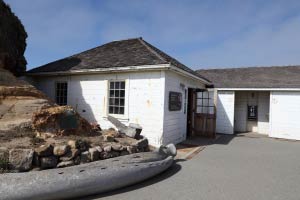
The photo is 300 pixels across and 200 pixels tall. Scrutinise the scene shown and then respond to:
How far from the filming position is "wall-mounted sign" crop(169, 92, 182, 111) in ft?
28.6

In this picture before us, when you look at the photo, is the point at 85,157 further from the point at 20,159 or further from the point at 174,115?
the point at 174,115

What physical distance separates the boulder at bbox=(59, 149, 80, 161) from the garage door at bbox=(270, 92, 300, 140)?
11473 mm

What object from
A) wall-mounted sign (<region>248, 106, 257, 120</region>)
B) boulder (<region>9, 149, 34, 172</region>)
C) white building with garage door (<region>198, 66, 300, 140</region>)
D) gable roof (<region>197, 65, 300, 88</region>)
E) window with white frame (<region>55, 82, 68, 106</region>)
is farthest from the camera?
wall-mounted sign (<region>248, 106, 257, 120</region>)

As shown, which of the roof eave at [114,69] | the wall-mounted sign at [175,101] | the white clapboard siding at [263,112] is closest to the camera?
the roof eave at [114,69]

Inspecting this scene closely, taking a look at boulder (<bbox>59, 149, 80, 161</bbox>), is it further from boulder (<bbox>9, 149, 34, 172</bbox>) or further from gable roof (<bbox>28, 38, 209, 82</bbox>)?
gable roof (<bbox>28, 38, 209, 82</bbox>)

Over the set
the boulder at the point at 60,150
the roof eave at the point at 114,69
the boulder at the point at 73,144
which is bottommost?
the boulder at the point at 60,150

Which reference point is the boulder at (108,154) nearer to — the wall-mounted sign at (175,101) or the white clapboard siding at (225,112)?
the wall-mounted sign at (175,101)

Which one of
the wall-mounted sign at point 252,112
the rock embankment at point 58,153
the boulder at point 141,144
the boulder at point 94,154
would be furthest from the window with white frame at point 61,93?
the wall-mounted sign at point 252,112

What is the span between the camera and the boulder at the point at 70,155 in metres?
5.06

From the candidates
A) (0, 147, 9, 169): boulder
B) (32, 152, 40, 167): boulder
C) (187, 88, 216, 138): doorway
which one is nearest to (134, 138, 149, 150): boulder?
(32, 152, 40, 167): boulder

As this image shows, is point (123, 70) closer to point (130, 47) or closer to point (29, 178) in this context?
point (130, 47)

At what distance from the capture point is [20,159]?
4.65m

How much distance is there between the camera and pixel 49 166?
16.0ft

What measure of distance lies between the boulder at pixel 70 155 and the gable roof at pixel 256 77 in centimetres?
1071
